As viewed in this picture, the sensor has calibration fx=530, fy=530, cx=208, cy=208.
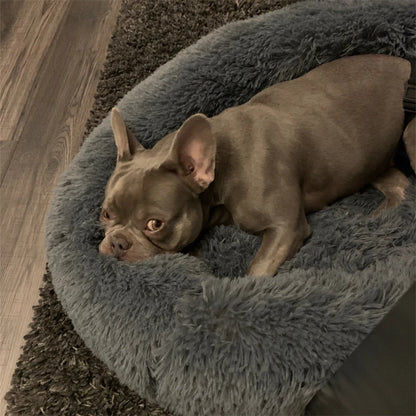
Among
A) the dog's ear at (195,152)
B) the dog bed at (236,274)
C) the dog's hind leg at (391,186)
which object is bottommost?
the dog's hind leg at (391,186)

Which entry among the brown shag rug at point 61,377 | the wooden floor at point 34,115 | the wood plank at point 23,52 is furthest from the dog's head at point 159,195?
the wood plank at point 23,52

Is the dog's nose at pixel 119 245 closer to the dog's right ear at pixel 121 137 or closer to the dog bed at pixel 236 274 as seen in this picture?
the dog bed at pixel 236 274

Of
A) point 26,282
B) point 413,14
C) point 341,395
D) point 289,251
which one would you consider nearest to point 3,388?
point 26,282

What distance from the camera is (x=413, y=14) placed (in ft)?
7.25

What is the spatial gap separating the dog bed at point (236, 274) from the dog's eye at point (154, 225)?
11 cm

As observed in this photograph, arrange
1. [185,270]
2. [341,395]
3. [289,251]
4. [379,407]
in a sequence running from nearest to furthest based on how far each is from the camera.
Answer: [379,407] < [341,395] < [185,270] < [289,251]

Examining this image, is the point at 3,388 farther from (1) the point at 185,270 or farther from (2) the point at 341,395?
(2) the point at 341,395

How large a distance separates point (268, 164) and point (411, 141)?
635 millimetres

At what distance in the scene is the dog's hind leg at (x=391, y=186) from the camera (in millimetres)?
2121

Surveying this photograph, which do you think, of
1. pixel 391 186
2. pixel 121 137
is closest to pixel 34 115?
pixel 121 137

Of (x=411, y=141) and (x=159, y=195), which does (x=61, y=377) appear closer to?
(x=159, y=195)

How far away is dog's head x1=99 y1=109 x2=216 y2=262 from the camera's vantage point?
5.60ft

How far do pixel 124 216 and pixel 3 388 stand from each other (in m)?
0.80

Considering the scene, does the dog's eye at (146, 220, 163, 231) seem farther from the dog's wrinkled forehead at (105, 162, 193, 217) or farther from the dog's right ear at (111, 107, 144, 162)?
the dog's right ear at (111, 107, 144, 162)
